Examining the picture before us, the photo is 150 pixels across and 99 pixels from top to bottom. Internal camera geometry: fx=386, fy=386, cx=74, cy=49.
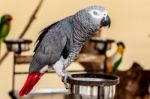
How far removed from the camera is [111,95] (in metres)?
0.92

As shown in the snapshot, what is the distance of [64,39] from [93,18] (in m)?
0.11

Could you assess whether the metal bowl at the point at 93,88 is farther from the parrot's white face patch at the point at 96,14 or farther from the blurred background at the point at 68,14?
the blurred background at the point at 68,14

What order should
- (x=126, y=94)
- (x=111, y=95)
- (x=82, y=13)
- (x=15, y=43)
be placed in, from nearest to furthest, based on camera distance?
(x=111, y=95) < (x=82, y=13) < (x=15, y=43) < (x=126, y=94)

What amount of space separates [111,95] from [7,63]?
1949 mm

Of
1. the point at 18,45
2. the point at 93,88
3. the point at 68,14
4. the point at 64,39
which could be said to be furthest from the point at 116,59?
the point at 93,88

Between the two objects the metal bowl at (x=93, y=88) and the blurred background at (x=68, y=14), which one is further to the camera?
the blurred background at (x=68, y=14)

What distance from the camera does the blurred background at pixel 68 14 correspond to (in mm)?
2732

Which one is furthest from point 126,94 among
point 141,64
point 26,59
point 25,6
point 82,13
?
point 82,13

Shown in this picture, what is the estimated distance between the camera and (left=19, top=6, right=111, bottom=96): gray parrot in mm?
1149

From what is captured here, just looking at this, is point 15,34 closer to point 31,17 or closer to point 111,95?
point 31,17

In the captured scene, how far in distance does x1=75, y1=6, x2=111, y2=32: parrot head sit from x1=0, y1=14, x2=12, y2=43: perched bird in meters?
1.49

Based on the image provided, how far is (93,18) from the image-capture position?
3.75ft

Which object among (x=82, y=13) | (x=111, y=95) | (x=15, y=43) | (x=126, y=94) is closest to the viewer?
(x=111, y=95)

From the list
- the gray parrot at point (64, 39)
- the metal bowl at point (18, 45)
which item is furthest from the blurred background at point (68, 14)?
the gray parrot at point (64, 39)
